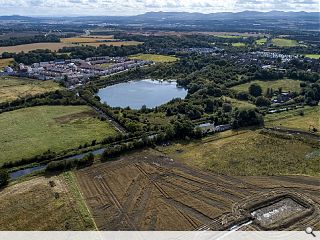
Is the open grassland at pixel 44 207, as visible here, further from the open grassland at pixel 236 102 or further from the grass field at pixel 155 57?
the grass field at pixel 155 57

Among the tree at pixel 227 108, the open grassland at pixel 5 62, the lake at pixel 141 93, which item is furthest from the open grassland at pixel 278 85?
the open grassland at pixel 5 62

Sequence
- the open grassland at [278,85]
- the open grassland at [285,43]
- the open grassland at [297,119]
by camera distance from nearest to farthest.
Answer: the open grassland at [297,119]
the open grassland at [278,85]
the open grassland at [285,43]

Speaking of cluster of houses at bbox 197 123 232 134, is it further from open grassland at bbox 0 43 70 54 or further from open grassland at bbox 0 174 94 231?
open grassland at bbox 0 43 70 54

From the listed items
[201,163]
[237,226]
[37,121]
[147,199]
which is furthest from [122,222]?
[37,121]

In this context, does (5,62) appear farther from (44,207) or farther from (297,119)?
(44,207)

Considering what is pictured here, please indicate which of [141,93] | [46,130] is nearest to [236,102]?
[141,93]

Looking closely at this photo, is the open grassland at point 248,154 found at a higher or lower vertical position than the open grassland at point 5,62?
higher

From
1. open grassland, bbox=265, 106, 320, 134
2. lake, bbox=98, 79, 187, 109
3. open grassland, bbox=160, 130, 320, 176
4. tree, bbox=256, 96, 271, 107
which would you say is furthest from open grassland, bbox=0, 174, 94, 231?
tree, bbox=256, 96, 271, 107
